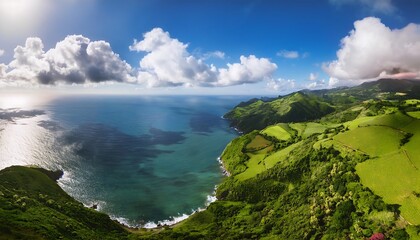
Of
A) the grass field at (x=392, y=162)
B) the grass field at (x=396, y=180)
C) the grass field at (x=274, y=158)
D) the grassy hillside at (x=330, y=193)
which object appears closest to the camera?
the grass field at (x=396, y=180)

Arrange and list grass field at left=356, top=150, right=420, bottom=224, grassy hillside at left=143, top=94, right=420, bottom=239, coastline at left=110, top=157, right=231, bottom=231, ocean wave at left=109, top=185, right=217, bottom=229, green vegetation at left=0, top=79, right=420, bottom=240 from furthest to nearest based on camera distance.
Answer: ocean wave at left=109, top=185, right=217, bottom=229, coastline at left=110, top=157, right=231, bottom=231, grassy hillside at left=143, top=94, right=420, bottom=239, grass field at left=356, top=150, right=420, bottom=224, green vegetation at left=0, top=79, right=420, bottom=240

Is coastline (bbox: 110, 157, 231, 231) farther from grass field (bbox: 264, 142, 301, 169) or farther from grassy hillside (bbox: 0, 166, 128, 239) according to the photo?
grass field (bbox: 264, 142, 301, 169)

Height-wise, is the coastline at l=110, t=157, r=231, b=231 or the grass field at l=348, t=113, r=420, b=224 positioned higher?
the grass field at l=348, t=113, r=420, b=224

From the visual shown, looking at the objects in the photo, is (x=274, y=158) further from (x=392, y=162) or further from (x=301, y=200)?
(x=392, y=162)

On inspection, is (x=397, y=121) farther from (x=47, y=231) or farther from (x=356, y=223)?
(x=47, y=231)

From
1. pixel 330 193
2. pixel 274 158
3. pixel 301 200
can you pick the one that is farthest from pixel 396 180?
pixel 274 158

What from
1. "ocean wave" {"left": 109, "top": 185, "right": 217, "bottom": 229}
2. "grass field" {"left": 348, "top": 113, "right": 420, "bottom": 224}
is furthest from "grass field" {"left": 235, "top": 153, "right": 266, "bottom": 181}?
"grass field" {"left": 348, "top": 113, "right": 420, "bottom": 224}

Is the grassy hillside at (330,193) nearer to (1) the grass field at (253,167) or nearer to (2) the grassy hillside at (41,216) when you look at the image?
(1) the grass field at (253,167)

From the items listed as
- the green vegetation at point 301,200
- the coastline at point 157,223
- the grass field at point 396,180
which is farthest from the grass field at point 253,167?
the grass field at point 396,180

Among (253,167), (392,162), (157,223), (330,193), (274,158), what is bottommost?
(157,223)
